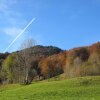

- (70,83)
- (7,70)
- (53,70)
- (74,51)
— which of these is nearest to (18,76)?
(7,70)

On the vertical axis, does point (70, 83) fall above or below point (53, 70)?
below

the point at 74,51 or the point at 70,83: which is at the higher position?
the point at 74,51

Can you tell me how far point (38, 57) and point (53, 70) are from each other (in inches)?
851

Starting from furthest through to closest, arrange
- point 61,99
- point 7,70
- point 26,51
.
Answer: point 7,70, point 26,51, point 61,99

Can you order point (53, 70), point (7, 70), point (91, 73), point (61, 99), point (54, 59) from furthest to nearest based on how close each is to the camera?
1. point (54, 59)
2. point (53, 70)
3. point (7, 70)
4. point (91, 73)
5. point (61, 99)

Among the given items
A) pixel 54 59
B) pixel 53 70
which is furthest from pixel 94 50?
pixel 53 70

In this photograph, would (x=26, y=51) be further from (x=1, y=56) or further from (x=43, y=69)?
(x=1, y=56)

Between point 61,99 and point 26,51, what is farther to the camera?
point 26,51

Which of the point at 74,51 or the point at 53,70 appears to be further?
the point at 74,51

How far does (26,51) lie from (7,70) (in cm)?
3302

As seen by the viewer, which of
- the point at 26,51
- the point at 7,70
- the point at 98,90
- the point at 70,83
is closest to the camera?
the point at 98,90

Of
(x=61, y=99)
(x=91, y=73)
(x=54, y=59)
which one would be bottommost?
(x=61, y=99)

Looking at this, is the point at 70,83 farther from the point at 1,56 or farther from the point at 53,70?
the point at 1,56

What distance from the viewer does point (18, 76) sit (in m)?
96.6
